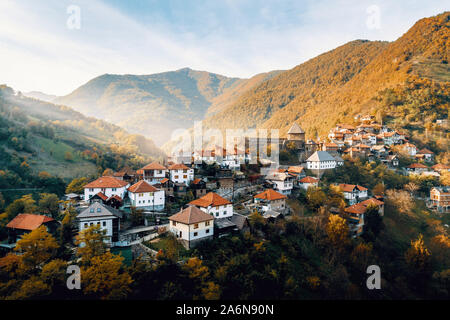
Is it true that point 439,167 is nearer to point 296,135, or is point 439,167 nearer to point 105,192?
point 296,135

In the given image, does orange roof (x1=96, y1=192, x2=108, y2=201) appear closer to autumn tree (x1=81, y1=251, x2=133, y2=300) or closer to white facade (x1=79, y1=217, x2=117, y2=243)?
white facade (x1=79, y1=217, x2=117, y2=243)

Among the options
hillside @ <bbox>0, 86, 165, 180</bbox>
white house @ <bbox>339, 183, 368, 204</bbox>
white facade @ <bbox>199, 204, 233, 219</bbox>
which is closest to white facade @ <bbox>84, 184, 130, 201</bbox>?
white facade @ <bbox>199, 204, 233, 219</bbox>

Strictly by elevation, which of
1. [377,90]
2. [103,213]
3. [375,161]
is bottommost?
[103,213]

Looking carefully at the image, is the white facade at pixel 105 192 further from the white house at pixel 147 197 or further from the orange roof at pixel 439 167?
the orange roof at pixel 439 167

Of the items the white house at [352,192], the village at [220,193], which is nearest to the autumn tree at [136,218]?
the village at [220,193]
